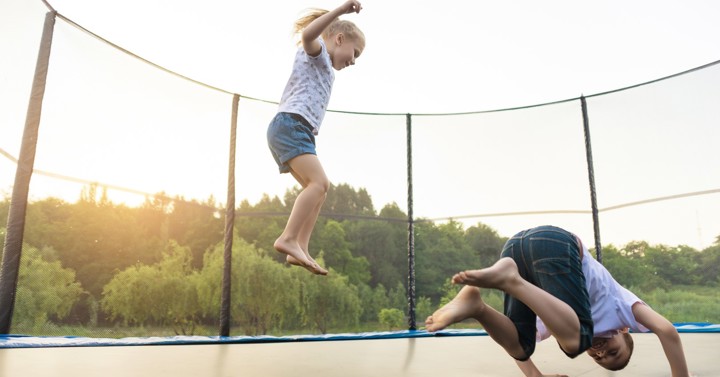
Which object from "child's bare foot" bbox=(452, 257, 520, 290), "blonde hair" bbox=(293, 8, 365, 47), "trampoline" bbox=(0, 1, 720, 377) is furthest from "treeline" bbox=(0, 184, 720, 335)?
"child's bare foot" bbox=(452, 257, 520, 290)

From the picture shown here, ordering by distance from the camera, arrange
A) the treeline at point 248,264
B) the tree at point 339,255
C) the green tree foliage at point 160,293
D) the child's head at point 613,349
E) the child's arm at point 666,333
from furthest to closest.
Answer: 1. the tree at point 339,255
2. the green tree foliage at point 160,293
3. the treeline at point 248,264
4. the child's head at point 613,349
5. the child's arm at point 666,333

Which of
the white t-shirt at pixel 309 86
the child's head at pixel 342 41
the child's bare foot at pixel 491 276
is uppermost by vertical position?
the child's head at pixel 342 41

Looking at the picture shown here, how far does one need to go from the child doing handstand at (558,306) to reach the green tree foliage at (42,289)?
7.73 feet

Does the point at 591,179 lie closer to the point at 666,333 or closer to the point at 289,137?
the point at 666,333

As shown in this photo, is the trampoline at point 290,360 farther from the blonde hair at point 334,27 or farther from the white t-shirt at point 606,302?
the blonde hair at point 334,27

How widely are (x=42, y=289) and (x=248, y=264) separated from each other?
2612mm

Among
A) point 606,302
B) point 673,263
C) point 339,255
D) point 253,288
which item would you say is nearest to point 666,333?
point 606,302

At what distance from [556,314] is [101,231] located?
11.6ft

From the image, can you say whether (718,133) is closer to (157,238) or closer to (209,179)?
(209,179)

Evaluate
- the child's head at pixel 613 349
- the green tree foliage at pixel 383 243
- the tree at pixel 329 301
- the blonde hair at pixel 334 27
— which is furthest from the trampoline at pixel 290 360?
the tree at pixel 329 301

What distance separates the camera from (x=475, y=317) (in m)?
1.30

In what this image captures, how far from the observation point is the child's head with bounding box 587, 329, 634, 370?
4.49 ft

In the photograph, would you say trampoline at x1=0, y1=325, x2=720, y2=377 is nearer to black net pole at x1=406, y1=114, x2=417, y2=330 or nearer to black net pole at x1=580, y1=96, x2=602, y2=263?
black net pole at x1=580, y1=96, x2=602, y2=263

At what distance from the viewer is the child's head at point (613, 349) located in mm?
1368
